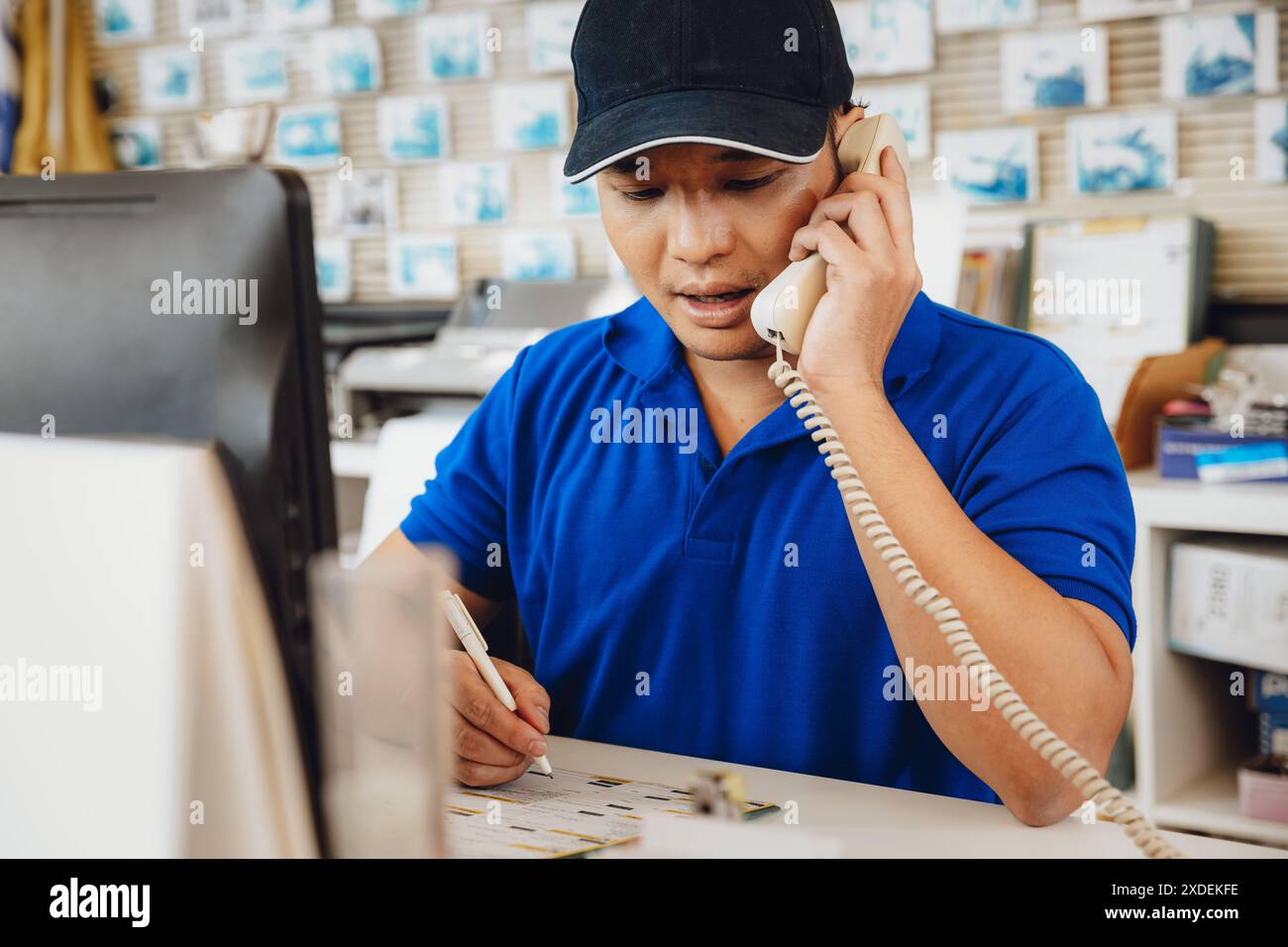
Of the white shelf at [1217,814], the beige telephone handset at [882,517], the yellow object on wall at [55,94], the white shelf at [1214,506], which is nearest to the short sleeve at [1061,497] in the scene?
the beige telephone handset at [882,517]

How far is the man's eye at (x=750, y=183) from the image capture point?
109 centimetres

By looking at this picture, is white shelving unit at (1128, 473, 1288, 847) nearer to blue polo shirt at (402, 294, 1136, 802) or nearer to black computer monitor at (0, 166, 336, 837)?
blue polo shirt at (402, 294, 1136, 802)

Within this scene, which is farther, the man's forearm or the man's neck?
the man's neck

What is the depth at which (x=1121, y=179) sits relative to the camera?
2.54 meters

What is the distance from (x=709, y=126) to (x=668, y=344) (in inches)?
11.8

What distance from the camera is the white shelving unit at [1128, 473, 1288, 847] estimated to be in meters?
2.07

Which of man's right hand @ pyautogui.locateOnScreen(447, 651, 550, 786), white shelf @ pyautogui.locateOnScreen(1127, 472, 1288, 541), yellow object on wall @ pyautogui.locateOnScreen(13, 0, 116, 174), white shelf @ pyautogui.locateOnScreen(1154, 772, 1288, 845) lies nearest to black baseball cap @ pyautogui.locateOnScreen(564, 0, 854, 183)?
man's right hand @ pyautogui.locateOnScreen(447, 651, 550, 786)

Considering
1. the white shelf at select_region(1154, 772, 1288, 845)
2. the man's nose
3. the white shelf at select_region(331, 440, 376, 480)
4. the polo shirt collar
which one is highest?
the man's nose

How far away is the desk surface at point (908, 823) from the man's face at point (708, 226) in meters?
0.40

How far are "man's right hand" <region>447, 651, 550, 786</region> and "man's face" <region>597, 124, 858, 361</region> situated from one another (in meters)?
0.40

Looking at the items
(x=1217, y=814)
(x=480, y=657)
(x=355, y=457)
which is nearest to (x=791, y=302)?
(x=480, y=657)
